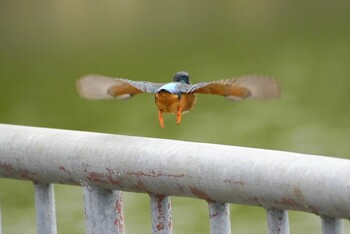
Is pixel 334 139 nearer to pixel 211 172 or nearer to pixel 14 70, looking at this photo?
pixel 14 70

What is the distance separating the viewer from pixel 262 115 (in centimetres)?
656

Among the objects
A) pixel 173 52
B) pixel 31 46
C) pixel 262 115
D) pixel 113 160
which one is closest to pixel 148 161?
pixel 113 160

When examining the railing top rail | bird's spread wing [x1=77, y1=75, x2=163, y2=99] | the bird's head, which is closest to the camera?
the railing top rail

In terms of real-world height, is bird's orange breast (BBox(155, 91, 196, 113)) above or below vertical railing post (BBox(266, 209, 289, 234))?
above

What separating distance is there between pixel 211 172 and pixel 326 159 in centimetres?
13

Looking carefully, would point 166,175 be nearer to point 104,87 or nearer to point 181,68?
point 104,87

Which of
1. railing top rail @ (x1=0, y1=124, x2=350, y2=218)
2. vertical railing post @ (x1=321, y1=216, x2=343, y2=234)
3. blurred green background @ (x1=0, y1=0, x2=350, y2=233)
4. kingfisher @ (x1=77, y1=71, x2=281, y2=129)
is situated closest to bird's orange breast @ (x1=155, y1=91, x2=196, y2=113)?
kingfisher @ (x1=77, y1=71, x2=281, y2=129)

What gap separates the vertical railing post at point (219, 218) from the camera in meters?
1.09

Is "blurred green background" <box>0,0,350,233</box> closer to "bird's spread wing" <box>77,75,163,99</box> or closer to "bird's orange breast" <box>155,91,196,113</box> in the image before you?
"bird's orange breast" <box>155,91,196,113</box>

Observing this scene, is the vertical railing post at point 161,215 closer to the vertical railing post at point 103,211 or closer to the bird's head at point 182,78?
the vertical railing post at point 103,211

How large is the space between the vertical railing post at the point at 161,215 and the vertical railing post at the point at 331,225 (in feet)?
0.64

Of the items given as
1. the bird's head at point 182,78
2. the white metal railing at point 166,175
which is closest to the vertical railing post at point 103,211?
the white metal railing at point 166,175

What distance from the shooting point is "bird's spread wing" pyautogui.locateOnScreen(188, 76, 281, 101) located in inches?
45.0

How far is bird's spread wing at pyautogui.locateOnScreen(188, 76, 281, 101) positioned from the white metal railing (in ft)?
0.27
